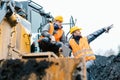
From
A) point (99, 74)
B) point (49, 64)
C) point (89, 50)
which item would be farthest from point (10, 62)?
point (99, 74)

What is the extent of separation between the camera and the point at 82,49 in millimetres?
6711

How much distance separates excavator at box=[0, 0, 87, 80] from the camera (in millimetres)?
4531

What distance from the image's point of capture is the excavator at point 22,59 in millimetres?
4531

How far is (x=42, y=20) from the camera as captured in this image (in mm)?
7879

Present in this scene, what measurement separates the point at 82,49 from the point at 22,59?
7.27ft

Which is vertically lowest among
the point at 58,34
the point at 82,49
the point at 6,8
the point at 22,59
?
the point at 22,59

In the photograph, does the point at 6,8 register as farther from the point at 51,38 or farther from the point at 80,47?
the point at 80,47

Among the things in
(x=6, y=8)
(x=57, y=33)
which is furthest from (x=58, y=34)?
(x=6, y=8)

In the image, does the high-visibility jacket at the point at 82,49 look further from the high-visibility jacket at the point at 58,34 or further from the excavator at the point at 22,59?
the excavator at the point at 22,59

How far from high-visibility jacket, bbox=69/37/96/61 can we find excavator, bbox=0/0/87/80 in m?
0.95

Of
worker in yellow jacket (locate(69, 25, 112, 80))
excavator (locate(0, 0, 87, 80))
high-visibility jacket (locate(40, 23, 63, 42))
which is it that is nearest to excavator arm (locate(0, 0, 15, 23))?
excavator (locate(0, 0, 87, 80))

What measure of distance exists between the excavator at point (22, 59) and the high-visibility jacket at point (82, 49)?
0.95 meters

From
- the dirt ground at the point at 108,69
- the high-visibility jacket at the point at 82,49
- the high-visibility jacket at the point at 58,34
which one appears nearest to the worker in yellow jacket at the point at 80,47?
the high-visibility jacket at the point at 82,49

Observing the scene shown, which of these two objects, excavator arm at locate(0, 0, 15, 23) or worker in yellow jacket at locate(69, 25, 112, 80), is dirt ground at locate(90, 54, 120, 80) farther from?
excavator arm at locate(0, 0, 15, 23)
